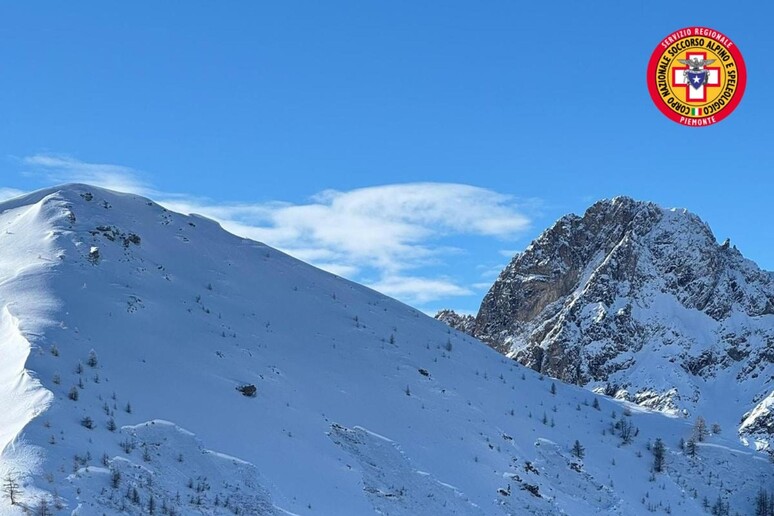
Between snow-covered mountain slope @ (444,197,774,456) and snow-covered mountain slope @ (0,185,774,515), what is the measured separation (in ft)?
274

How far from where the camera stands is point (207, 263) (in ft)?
111

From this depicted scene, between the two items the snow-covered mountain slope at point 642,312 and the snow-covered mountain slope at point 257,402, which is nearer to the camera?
the snow-covered mountain slope at point 257,402

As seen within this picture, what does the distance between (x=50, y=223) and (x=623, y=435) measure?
2327 centimetres

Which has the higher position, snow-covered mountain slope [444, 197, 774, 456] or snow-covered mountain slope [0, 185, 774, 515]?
snow-covered mountain slope [444, 197, 774, 456]

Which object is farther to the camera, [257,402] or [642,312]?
[642,312]

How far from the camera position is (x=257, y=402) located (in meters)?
22.9

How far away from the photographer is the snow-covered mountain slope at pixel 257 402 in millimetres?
17750

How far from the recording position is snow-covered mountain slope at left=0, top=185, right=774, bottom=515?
699 inches

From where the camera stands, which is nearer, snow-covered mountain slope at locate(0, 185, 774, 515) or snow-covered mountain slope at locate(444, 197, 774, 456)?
snow-covered mountain slope at locate(0, 185, 774, 515)

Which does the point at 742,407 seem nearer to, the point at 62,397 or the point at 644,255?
the point at 644,255

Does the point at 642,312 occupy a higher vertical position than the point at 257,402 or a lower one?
higher

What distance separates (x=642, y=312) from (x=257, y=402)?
117492mm

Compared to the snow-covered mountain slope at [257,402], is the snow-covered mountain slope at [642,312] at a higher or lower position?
higher

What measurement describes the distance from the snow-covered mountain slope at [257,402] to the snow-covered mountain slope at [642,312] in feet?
274
